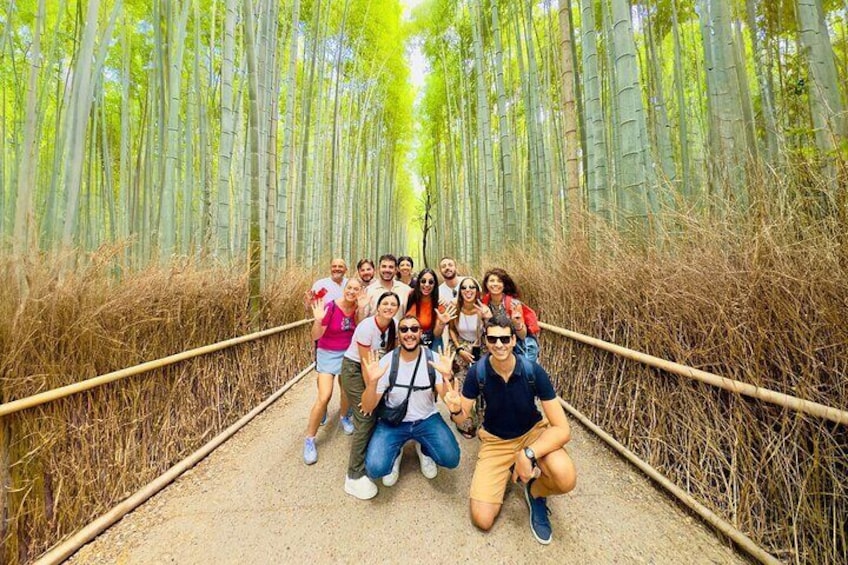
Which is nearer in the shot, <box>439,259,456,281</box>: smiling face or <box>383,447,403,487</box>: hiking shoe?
<box>383,447,403,487</box>: hiking shoe

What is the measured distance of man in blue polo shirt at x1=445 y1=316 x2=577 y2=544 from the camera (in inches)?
63.2

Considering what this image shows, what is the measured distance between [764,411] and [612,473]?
3.09 feet

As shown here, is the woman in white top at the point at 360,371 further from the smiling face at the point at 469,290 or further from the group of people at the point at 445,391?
the smiling face at the point at 469,290

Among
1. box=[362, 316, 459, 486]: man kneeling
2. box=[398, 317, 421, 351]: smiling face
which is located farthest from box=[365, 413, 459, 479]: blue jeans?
box=[398, 317, 421, 351]: smiling face

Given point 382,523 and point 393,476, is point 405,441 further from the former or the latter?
point 382,523

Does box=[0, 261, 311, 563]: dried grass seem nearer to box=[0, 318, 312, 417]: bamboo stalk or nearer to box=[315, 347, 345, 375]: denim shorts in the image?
box=[0, 318, 312, 417]: bamboo stalk

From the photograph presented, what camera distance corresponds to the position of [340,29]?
7477mm

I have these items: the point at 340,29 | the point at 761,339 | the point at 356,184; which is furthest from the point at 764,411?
the point at 356,184

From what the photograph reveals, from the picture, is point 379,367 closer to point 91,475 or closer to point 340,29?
point 91,475

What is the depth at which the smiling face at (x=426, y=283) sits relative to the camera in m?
2.71

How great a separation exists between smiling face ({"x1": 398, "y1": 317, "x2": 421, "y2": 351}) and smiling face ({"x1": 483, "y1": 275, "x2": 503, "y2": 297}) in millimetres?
1016

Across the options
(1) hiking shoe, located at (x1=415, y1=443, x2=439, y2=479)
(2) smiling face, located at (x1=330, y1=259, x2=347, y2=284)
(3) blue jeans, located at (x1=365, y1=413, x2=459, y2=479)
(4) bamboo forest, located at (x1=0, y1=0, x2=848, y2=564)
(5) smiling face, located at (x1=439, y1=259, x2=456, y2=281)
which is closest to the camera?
(4) bamboo forest, located at (x1=0, y1=0, x2=848, y2=564)

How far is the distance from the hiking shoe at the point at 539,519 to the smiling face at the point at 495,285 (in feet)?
4.79

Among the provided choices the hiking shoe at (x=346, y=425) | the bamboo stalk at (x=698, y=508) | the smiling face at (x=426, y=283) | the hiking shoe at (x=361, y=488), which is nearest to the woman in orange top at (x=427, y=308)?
the smiling face at (x=426, y=283)
